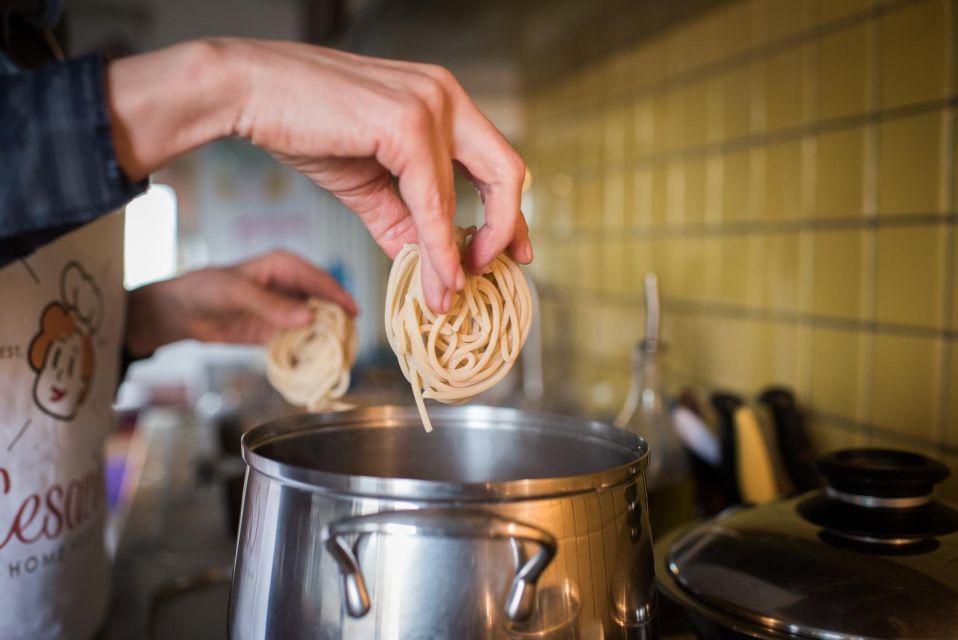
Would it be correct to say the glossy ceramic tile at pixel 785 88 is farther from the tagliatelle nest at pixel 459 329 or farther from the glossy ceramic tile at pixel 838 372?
the tagliatelle nest at pixel 459 329

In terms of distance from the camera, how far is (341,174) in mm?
671

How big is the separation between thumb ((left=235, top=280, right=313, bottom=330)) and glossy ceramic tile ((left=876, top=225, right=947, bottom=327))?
82cm

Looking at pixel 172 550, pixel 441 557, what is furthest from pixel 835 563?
pixel 172 550

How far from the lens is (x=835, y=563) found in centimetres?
69

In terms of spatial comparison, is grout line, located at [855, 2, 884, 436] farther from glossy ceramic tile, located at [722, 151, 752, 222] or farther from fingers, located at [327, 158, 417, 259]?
fingers, located at [327, 158, 417, 259]

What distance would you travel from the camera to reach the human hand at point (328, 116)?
515 millimetres

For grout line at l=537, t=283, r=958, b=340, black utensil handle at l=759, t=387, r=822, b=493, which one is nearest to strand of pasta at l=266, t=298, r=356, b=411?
black utensil handle at l=759, t=387, r=822, b=493

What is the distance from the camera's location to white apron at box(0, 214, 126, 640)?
78 cm

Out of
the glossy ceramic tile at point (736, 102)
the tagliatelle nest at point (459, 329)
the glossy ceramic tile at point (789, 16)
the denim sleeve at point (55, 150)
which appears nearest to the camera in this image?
the denim sleeve at point (55, 150)

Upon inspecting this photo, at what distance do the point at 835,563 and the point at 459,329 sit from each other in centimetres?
36

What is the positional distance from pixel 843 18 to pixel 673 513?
792mm

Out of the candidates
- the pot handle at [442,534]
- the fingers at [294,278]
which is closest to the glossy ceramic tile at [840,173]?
the fingers at [294,278]

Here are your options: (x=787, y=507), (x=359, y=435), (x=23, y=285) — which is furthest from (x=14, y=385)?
(x=787, y=507)

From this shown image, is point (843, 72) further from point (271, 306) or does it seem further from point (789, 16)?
point (271, 306)
